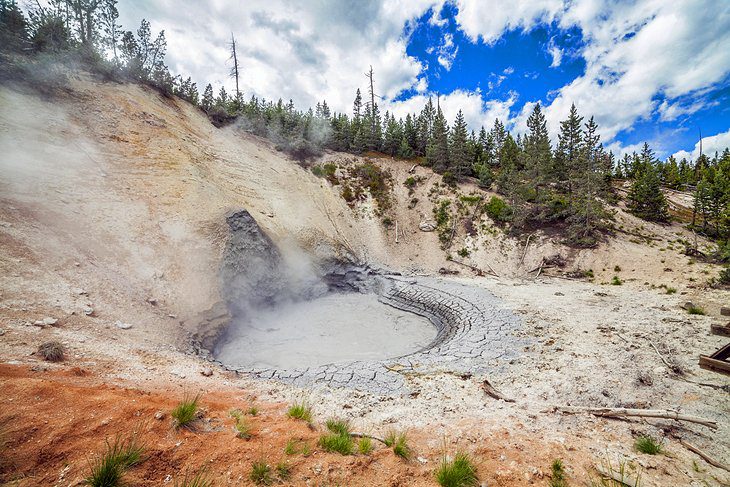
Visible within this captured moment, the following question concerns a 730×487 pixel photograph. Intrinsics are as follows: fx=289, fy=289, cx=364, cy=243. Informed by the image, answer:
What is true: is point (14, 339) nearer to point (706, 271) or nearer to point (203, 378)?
point (203, 378)

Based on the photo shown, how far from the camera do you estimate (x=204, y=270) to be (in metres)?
15.7

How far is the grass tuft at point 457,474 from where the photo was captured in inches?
181

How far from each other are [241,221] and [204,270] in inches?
170

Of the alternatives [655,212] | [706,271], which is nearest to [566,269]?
[706,271]

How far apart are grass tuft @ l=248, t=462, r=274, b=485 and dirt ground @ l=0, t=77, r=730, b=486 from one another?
13 centimetres

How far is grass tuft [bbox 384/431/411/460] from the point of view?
5.25 meters

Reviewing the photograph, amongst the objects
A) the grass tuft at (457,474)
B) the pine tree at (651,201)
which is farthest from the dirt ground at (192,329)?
the pine tree at (651,201)

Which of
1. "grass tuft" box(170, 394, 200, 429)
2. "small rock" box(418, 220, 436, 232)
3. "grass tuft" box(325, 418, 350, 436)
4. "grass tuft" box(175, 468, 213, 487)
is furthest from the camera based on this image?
"small rock" box(418, 220, 436, 232)

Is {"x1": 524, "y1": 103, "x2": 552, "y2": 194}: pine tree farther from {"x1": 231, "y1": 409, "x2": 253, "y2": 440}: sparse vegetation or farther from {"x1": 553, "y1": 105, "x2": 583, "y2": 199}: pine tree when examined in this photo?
{"x1": 231, "y1": 409, "x2": 253, "y2": 440}: sparse vegetation

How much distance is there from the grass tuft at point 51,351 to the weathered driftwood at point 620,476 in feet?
38.0

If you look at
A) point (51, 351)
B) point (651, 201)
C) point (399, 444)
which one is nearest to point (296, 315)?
point (51, 351)

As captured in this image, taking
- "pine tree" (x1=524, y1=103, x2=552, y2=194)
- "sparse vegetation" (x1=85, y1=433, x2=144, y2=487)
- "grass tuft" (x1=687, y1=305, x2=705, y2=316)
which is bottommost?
"grass tuft" (x1=687, y1=305, x2=705, y2=316)

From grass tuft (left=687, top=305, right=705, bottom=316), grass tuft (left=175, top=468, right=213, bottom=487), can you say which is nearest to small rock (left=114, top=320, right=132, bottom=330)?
grass tuft (left=175, top=468, right=213, bottom=487)

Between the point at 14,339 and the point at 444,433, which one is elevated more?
the point at 14,339
